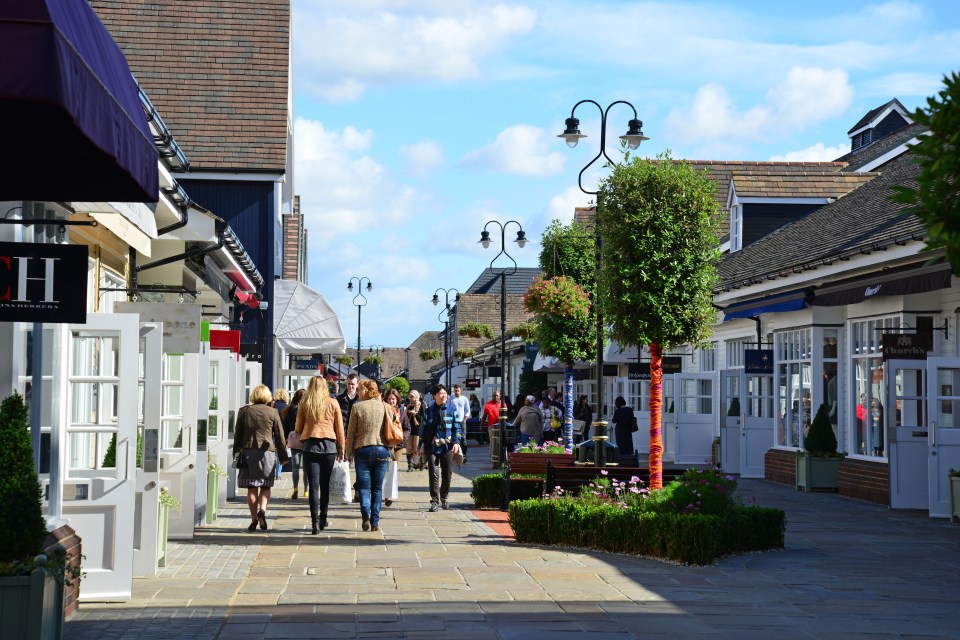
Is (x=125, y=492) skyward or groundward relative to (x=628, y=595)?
skyward

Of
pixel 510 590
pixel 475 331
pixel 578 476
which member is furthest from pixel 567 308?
pixel 475 331

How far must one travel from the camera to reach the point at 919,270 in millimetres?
18344

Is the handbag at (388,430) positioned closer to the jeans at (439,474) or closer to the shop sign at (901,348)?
the jeans at (439,474)

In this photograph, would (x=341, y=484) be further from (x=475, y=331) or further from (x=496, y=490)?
(x=475, y=331)

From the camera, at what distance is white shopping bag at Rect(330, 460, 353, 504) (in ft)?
60.8

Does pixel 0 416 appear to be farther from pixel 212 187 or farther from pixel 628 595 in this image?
pixel 212 187

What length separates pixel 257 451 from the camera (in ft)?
51.4

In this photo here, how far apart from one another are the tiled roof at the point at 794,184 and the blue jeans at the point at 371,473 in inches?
749

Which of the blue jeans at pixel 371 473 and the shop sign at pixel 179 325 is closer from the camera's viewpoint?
the shop sign at pixel 179 325

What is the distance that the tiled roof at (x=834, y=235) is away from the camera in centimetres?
2034

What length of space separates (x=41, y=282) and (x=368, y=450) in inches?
353

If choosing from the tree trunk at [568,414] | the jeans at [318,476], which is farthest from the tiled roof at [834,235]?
the jeans at [318,476]

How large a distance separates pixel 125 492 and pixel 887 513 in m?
12.3

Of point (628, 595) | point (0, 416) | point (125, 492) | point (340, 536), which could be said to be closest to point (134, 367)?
point (125, 492)
